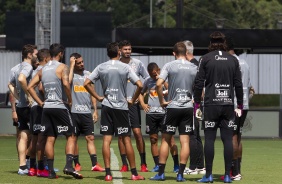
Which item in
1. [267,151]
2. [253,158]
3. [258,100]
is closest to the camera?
[253,158]

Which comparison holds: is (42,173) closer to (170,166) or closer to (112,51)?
(112,51)

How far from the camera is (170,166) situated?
757 inches

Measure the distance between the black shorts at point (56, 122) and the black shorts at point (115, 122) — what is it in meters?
0.69

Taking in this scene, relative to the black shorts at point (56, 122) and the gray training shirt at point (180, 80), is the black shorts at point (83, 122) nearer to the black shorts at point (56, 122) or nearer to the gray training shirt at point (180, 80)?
the black shorts at point (56, 122)

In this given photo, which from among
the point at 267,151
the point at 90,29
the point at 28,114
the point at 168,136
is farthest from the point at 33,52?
the point at 90,29

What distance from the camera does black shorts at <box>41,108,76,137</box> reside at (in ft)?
52.3

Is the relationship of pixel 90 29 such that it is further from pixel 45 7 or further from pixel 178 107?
pixel 178 107

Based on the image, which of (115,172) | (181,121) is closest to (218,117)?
(181,121)

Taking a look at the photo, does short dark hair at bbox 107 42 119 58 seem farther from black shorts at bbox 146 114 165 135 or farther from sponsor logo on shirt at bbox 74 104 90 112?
black shorts at bbox 146 114 165 135

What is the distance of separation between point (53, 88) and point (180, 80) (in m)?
1.98

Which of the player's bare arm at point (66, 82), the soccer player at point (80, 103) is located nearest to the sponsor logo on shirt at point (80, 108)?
the soccer player at point (80, 103)

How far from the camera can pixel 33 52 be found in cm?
1705

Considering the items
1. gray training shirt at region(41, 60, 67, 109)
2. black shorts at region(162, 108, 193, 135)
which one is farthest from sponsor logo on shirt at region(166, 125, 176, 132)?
gray training shirt at region(41, 60, 67, 109)

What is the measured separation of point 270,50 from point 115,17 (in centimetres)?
6390
